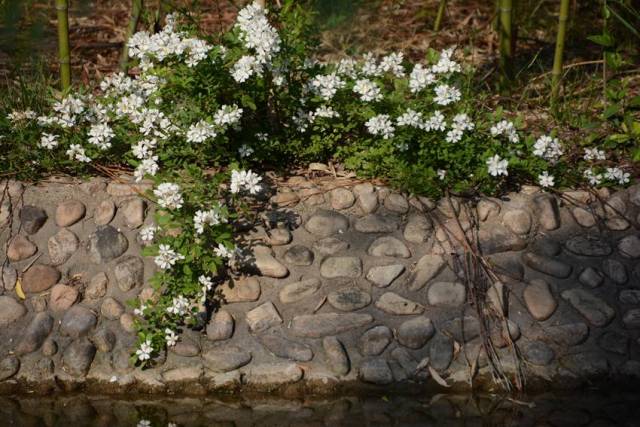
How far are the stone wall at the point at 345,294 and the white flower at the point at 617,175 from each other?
0.06m

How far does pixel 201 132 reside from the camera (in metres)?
3.01

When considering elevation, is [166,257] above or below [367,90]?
below

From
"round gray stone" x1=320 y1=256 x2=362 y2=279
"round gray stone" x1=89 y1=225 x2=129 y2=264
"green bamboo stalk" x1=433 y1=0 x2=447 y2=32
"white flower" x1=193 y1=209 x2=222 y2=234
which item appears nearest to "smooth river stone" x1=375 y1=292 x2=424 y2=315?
"round gray stone" x1=320 y1=256 x2=362 y2=279

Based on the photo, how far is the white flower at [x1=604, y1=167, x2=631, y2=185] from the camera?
3361 mm

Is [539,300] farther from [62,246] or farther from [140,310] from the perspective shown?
[62,246]

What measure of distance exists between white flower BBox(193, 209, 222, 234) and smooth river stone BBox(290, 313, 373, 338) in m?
0.47

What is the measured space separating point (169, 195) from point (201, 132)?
0.27 meters

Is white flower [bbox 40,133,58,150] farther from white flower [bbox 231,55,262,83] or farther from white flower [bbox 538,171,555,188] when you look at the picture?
white flower [bbox 538,171,555,188]

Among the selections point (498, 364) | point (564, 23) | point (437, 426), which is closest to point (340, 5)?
point (437, 426)

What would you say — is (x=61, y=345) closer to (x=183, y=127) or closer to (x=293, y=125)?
(x=183, y=127)

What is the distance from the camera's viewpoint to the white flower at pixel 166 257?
2.89 metres

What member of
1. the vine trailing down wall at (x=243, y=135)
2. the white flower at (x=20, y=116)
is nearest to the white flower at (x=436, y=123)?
the vine trailing down wall at (x=243, y=135)

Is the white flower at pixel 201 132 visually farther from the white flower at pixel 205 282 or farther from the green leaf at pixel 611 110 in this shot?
the green leaf at pixel 611 110

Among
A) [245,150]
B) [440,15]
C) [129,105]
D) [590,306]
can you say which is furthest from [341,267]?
[440,15]
